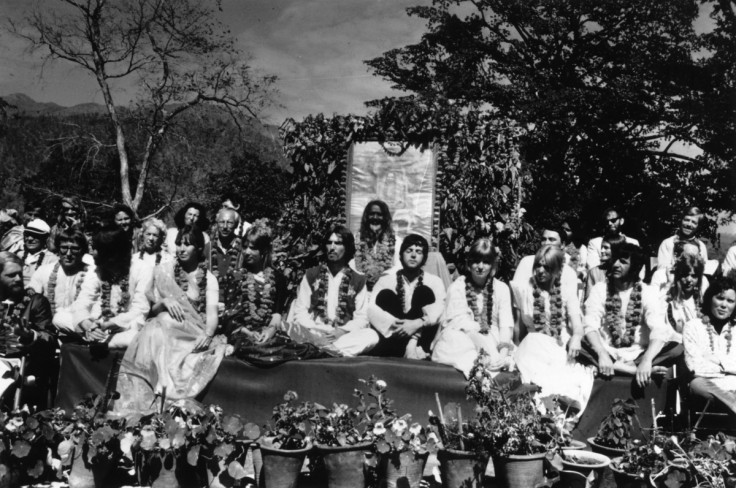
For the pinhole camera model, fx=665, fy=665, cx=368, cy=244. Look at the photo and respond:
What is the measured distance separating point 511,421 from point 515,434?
67 millimetres

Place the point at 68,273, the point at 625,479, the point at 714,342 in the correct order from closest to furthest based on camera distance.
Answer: the point at 625,479
the point at 714,342
the point at 68,273

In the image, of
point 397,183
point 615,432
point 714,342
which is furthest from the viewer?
point 397,183

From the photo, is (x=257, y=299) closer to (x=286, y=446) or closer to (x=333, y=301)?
(x=333, y=301)

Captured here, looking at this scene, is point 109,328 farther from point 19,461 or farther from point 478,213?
point 478,213

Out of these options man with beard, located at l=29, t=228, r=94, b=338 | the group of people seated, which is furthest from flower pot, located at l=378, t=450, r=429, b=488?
man with beard, located at l=29, t=228, r=94, b=338

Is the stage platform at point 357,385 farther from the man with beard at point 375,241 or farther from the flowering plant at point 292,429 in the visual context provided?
the man with beard at point 375,241

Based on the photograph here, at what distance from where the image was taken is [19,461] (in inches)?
140

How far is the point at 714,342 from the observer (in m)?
4.30

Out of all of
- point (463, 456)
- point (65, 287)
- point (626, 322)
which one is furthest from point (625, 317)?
point (65, 287)

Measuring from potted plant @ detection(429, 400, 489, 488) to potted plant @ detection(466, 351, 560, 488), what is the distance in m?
0.05

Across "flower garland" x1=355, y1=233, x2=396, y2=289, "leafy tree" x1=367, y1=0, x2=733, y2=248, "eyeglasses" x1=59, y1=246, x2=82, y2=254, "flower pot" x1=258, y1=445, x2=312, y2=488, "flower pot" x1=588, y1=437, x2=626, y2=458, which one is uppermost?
"leafy tree" x1=367, y1=0, x2=733, y2=248

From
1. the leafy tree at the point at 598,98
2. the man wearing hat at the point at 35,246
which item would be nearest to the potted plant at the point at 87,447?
the man wearing hat at the point at 35,246

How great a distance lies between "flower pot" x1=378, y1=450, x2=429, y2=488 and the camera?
3.46m

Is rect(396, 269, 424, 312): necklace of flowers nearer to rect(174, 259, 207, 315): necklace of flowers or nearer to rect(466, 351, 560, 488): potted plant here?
rect(174, 259, 207, 315): necklace of flowers
